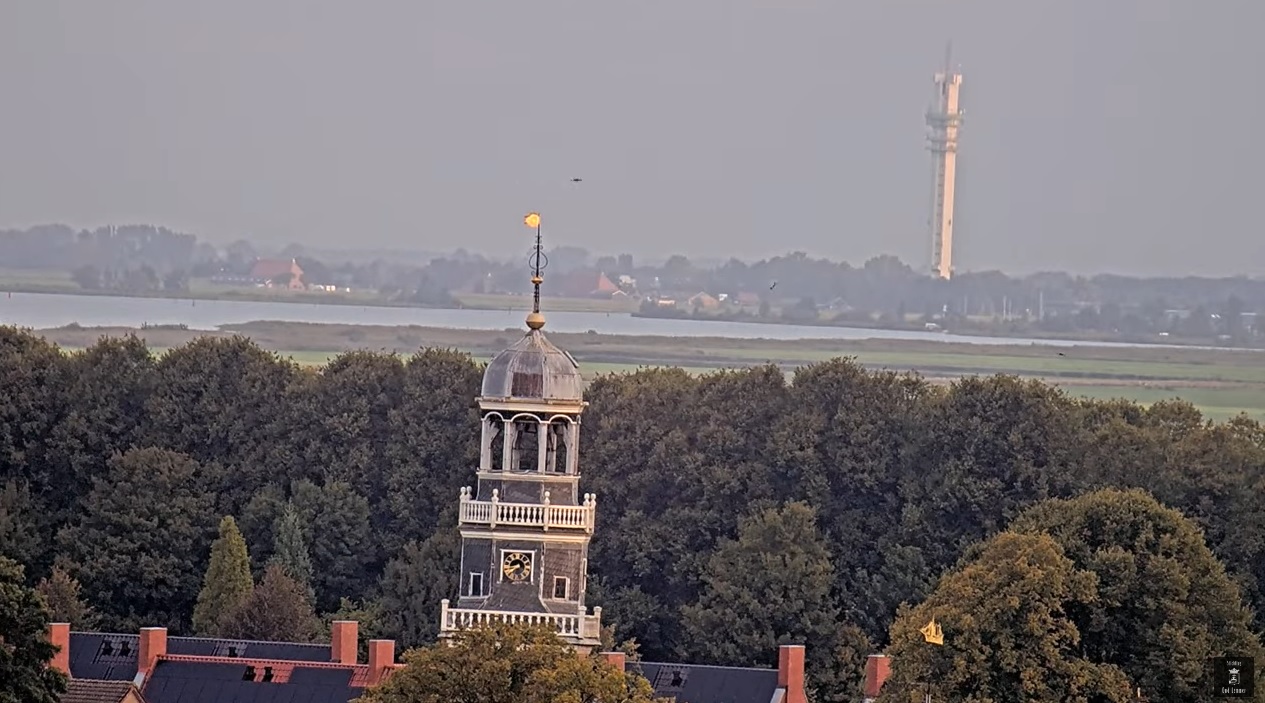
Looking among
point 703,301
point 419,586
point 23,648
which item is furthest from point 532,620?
point 703,301

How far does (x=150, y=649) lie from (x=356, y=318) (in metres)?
94.2

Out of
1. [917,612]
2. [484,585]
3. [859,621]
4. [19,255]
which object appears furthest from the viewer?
[19,255]

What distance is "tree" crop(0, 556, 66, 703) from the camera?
66250 millimetres

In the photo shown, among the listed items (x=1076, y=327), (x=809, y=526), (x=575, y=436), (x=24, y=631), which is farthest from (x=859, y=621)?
(x=1076, y=327)

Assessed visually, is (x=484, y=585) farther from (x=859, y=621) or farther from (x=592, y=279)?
(x=592, y=279)

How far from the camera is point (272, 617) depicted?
343 feet

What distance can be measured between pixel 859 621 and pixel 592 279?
76.3m

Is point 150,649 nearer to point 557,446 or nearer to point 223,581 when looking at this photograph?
point 557,446

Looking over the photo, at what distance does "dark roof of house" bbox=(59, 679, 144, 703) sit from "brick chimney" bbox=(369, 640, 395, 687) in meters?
5.28

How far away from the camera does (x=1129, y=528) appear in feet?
308

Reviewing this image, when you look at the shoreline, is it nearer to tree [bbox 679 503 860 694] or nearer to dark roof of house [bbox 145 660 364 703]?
tree [bbox 679 503 860 694]

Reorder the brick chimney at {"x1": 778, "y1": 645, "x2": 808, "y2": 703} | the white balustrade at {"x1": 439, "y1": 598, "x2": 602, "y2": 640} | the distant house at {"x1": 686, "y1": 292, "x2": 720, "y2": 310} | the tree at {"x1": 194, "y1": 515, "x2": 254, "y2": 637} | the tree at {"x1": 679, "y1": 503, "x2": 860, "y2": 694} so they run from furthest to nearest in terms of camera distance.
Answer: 1. the distant house at {"x1": 686, "y1": 292, "x2": 720, "y2": 310}
2. the tree at {"x1": 194, "y1": 515, "x2": 254, "y2": 637}
3. the tree at {"x1": 679, "y1": 503, "x2": 860, "y2": 694}
4. the brick chimney at {"x1": 778, "y1": 645, "x2": 808, "y2": 703}
5. the white balustrade at {"x1": 439, "y1": 598, "x2": 602, "y2": 640}

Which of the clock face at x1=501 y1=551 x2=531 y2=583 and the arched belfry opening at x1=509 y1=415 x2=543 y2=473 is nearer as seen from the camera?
the clock face at x1=501 y1=551 x2=531 y2=583

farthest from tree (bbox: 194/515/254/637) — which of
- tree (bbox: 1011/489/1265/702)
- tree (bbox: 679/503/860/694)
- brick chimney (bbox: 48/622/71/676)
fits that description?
tree (bbox: 1011/489/1265/702)
